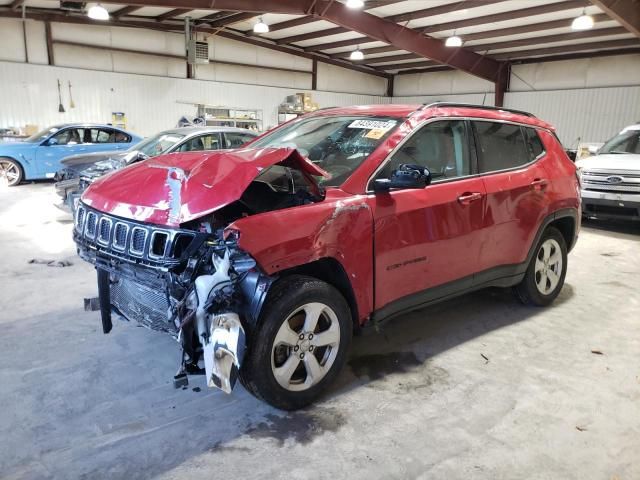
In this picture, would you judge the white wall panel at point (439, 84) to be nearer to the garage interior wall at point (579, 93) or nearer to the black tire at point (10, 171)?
the garage interior wall at point (579, 93)

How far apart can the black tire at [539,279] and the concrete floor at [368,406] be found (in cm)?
11

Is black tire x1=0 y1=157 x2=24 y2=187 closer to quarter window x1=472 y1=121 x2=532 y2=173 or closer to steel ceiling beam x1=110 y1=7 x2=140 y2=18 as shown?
steel ceiling beam x1=110 y1=7 x2=140 y2=18

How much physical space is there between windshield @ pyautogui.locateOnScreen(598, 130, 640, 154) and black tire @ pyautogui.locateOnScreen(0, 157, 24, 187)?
458 inches

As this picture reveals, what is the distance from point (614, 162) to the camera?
300 inches

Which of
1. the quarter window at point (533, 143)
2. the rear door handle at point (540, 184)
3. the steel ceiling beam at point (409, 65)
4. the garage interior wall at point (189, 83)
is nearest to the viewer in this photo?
the rear door handle at point (540, 184)

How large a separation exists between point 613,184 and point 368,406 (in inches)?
258

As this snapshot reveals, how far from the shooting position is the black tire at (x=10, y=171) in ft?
34.6

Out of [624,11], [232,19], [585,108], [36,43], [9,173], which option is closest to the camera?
[624,11]

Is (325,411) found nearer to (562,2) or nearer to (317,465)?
(317,465)

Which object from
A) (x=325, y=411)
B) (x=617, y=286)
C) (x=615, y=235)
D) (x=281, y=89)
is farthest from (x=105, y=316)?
(x=281, y=89)

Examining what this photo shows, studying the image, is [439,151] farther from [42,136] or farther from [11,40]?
[11,40]

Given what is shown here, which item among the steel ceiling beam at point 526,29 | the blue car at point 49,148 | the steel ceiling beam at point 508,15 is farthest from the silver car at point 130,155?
the steel ceiling beam at point 526,29

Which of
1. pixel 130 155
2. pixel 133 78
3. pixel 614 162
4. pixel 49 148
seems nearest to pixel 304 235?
pixel 130 155

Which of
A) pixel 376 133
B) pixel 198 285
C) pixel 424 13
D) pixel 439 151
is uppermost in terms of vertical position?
pixel 424 13
